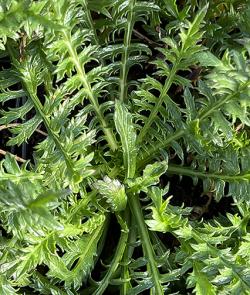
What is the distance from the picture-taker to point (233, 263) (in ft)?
5.36

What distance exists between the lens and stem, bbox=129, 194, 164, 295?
1705mm

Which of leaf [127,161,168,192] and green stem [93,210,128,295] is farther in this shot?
green stem [93,210,128,295]

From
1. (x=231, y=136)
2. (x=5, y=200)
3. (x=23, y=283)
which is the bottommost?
(x=23, y=283)

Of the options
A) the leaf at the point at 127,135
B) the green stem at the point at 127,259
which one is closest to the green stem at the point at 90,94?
the leaf at the point at 127,135

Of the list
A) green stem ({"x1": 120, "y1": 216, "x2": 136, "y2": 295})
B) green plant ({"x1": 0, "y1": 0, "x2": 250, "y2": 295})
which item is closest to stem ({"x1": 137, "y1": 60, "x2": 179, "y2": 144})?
green plant ({"x1": 0, "y1": 0, "x2": 250, "y2": 295})

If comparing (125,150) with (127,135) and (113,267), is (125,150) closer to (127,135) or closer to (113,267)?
(127,135)

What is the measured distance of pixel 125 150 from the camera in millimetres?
1693

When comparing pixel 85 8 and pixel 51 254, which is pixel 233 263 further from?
pixel 85 8

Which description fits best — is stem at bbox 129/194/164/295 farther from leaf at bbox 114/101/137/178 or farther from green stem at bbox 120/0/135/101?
green stem at bbox 120/0/135/101

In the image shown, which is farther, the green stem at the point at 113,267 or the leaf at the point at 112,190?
the green stem at the point at 113,267

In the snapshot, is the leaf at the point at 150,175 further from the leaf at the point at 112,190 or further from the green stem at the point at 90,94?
the green stem at the point at 90,94

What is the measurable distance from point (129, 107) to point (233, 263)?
54cm

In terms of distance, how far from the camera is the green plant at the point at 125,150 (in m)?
1.59

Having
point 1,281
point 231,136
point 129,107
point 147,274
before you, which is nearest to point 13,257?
point 1,281
